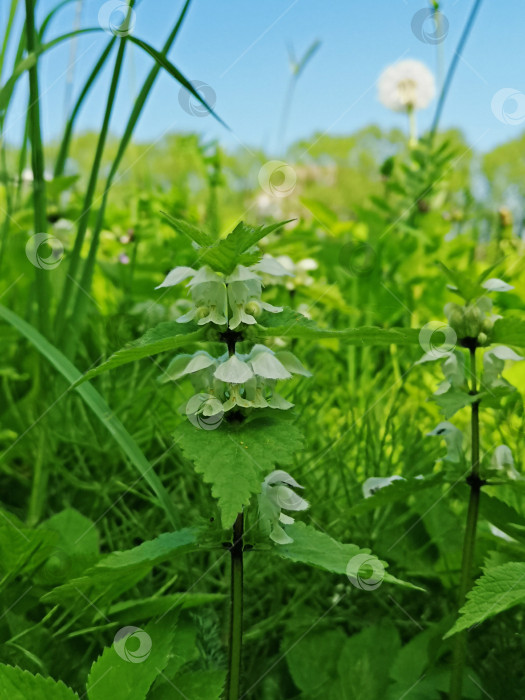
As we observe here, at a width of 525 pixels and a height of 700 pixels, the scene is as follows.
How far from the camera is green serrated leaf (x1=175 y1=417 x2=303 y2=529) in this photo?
532 millimetres

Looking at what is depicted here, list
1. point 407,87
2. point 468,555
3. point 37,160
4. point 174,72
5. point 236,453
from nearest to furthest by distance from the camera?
point 236,453, point 468,555, point 174,72, point 37,160, point 407,87

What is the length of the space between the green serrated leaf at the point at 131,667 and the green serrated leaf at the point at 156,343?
0.24 m

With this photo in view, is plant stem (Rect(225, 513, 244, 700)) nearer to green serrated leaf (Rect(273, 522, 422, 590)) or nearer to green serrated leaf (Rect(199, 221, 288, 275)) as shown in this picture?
green serrated leaf (Rect(273, 522, 422, 590))

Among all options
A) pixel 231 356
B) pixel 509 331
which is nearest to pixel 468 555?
pixel 509 331

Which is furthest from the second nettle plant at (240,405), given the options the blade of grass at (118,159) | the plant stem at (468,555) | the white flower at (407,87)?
the white flower at (407,87)

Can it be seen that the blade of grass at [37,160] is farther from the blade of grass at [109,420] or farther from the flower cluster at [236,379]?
the flower cluster at [236,379]

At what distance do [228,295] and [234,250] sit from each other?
50mm

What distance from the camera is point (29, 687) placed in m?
0.59

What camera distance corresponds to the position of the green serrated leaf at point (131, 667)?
1.95 feet

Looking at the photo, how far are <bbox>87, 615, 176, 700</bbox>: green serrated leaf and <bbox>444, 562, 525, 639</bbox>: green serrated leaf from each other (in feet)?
0.82

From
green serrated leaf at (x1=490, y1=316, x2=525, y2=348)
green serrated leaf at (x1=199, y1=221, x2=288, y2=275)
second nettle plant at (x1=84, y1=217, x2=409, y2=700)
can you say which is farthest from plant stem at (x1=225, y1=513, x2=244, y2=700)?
green serrated leaf at (x1=490, y1=316, x2=525, y2=348)

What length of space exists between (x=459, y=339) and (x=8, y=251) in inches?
43.3

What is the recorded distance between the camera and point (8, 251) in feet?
5.11

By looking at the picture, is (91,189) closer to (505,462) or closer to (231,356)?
(231,356)
